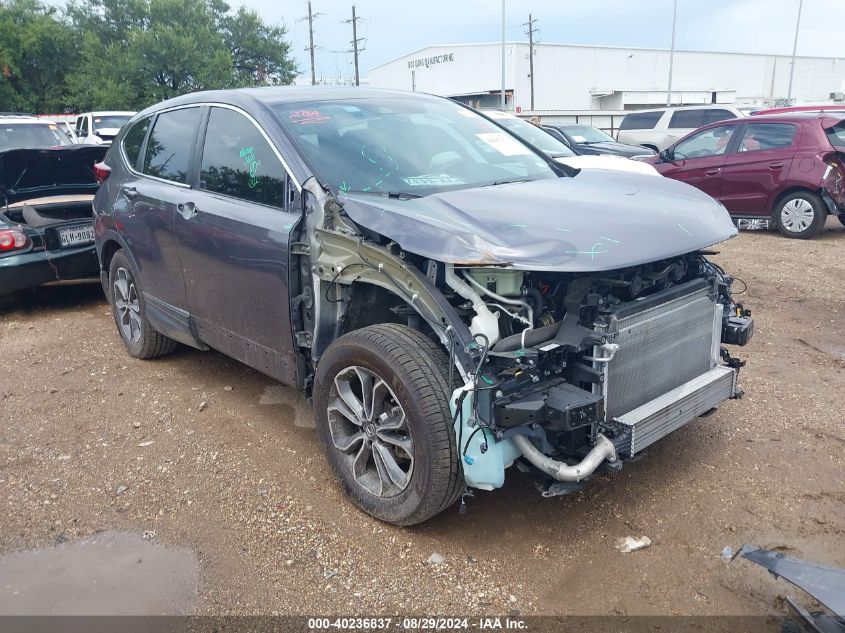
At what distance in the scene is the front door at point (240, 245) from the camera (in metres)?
3.52

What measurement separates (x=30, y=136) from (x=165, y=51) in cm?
2646

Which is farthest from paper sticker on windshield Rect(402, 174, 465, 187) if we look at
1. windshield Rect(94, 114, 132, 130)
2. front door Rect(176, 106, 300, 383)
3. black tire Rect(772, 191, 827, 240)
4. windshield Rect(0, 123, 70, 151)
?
windshield Rect(94, 114, 132, 130)

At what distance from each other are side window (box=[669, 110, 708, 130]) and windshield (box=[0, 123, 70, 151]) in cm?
1389

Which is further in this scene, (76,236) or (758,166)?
(758,166)

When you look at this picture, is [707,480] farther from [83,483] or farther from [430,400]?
[83,483]

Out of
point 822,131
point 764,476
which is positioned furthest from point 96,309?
point 822,131

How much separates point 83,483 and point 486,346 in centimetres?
240

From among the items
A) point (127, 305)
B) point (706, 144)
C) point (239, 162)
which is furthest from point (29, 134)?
point (706, 144)

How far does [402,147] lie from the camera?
12.3ft

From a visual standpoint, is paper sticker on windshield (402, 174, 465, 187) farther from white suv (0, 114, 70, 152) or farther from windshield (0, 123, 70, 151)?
windshield (0, 123, 70, 151)

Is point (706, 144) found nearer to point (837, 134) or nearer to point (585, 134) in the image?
point (837, 134)

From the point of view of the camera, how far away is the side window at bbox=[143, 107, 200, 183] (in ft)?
14.3

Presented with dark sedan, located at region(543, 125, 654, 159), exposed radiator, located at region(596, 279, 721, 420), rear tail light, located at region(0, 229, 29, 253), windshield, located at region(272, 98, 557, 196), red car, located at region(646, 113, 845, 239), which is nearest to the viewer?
exposed radiator, located at region(596, 279, 721, 420)

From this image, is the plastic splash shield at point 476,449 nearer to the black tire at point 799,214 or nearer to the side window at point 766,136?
the black tire at point 799,214
